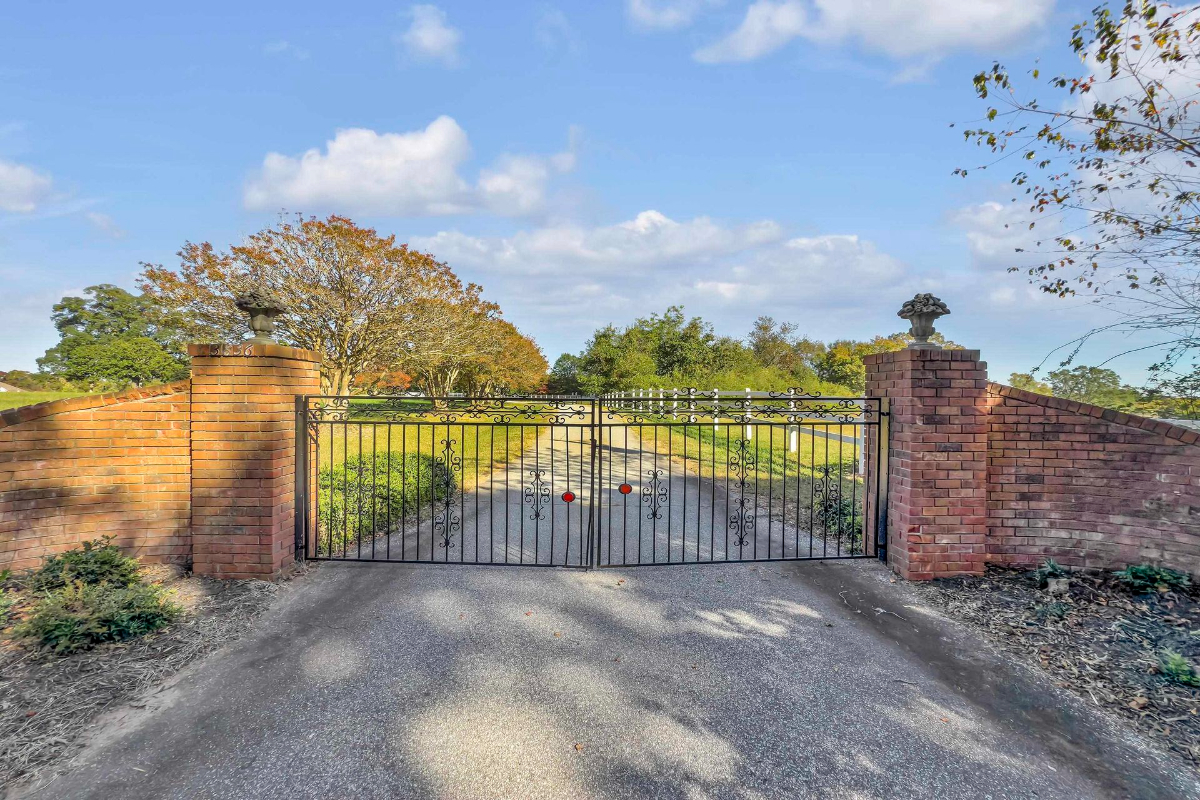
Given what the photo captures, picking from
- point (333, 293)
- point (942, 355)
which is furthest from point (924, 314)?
point (333, 293)

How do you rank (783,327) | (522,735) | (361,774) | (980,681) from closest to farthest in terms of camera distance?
(361,774)
(522,735)
(980,681)
(783,327)

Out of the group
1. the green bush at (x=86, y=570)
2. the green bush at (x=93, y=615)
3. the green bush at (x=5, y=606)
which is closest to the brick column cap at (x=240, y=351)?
the green bush at (x=86, y=570)

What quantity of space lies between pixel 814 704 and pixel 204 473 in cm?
→ 454

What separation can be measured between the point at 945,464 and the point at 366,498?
246 inches

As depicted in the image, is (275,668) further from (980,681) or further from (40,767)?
(980,681)

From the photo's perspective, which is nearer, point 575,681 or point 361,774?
point 361,774

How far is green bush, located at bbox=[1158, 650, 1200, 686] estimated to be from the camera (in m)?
2.61

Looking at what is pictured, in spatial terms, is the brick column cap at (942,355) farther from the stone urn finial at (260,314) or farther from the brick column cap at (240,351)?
the stone urn finial at (260,314)

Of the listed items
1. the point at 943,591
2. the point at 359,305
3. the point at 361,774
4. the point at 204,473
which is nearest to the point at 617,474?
the point at 943,591

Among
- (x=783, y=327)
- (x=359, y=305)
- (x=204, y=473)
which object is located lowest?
(x=204, y=473)

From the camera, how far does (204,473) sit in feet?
12.6

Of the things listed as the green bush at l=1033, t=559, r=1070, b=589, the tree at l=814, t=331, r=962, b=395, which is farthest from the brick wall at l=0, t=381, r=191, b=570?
the tree at l=814, t=331, r=962, b=395

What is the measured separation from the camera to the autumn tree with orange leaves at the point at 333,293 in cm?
1486

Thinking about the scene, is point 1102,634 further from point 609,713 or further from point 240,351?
→ point 240,351
